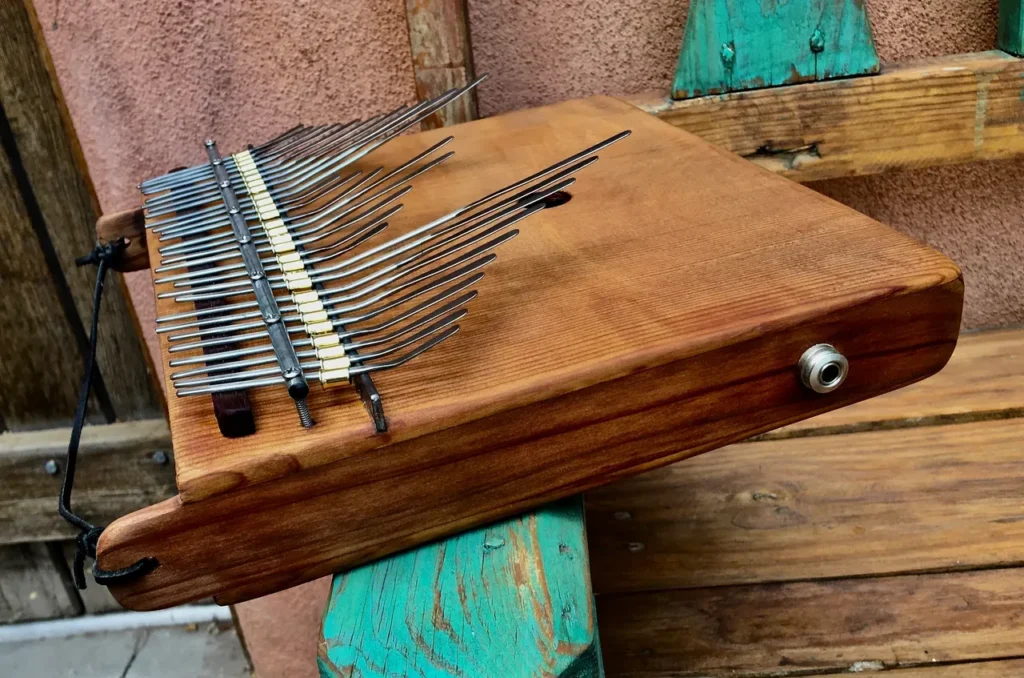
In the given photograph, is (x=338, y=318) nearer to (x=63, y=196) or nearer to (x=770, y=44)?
(x=770, y=44)

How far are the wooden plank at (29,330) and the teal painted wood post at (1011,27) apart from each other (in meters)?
1.47

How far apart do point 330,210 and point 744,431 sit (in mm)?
400

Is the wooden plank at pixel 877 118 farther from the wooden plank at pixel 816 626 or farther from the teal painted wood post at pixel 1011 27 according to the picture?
the wooden plank at pixel 816 626

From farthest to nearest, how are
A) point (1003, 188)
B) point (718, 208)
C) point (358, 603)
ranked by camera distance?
1. point (1003, 188)
2. point (718, 208)
3. point (358, 603)

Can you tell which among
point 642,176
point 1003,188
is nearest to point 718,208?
point 642,176

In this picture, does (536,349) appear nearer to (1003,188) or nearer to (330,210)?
(330,210)

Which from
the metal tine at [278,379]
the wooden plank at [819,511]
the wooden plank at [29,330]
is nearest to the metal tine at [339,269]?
the metal tine at [278,379]

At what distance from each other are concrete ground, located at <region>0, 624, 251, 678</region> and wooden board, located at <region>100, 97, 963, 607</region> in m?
1.45

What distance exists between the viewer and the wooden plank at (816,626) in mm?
792

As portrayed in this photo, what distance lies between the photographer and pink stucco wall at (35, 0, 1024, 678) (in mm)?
1200

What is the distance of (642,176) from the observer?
829mm

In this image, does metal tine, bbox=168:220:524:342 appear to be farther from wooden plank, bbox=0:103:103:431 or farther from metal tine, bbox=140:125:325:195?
wooden plank, bbox=0:103:103:431

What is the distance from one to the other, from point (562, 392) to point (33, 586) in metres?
1.69

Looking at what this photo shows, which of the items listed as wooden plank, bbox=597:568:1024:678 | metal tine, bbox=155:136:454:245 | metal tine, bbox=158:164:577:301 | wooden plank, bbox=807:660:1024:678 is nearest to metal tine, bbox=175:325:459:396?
metal tine, bbox=158:164:577:301
